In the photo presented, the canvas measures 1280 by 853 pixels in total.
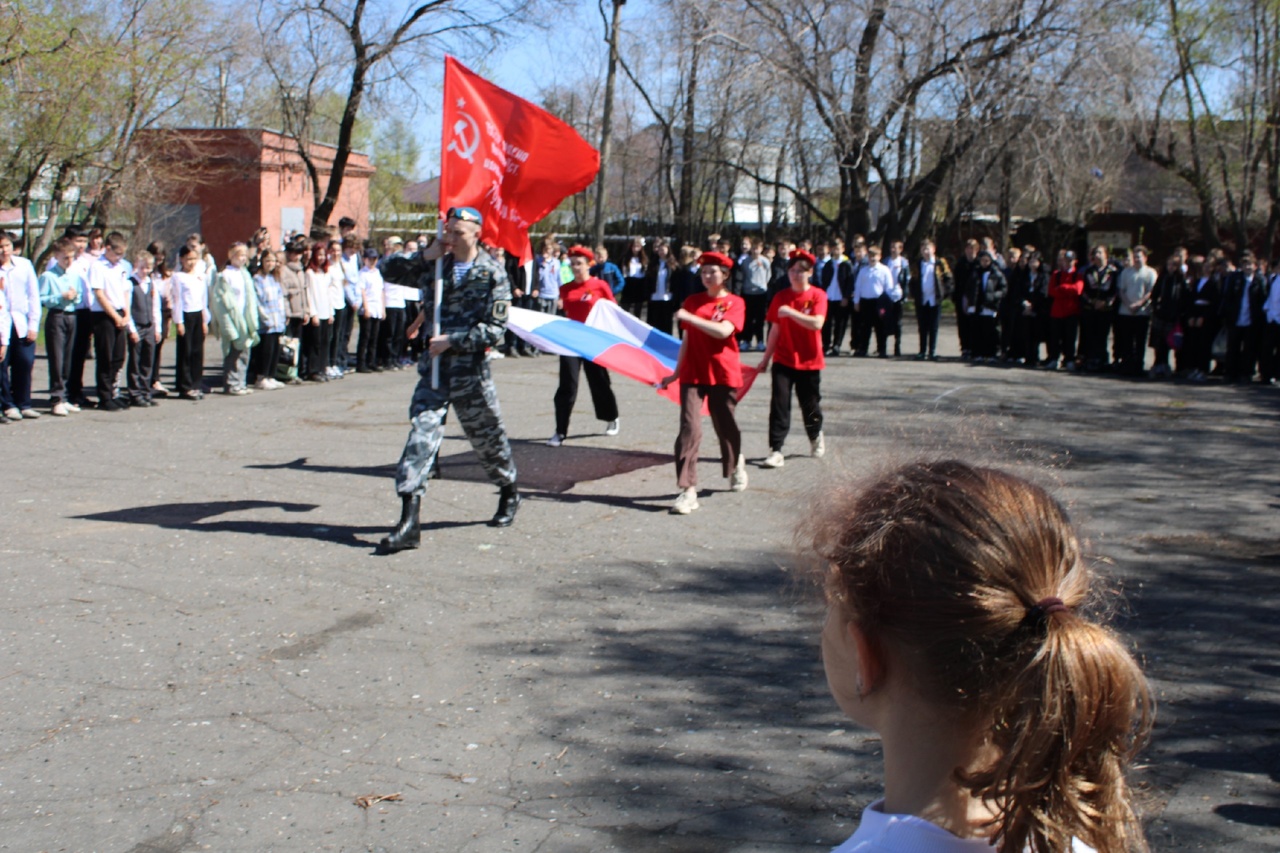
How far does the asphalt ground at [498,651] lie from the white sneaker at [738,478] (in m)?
0.16

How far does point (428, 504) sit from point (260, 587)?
2.34m

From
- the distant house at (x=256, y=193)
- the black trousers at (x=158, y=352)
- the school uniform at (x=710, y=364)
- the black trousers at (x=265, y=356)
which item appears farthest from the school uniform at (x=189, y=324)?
the distant house at (x=256, y=193)

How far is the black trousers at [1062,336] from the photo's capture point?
19.1 meters

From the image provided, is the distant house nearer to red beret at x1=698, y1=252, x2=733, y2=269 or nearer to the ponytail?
red beret at x1=698, y1=252, x2=733, y2=269

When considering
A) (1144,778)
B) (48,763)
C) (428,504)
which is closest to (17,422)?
(428,504)

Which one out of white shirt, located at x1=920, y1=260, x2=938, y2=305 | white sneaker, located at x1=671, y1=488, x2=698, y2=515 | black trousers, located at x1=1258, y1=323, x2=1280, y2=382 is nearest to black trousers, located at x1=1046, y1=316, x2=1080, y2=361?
white shirt, located at x1=920, y1=260, x2=938, y2=305

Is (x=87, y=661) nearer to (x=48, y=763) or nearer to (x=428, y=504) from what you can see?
(x=48, y=763)

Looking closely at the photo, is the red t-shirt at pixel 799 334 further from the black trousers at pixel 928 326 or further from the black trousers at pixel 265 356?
the black trousers at pixel 928 326

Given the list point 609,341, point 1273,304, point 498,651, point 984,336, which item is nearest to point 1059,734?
point 498,651

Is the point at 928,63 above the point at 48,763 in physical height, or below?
above

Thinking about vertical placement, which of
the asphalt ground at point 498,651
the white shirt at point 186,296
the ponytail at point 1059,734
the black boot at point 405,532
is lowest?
the asphalt ground at point 498,651

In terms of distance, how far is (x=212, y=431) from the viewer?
11.9 m

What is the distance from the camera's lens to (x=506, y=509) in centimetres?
833

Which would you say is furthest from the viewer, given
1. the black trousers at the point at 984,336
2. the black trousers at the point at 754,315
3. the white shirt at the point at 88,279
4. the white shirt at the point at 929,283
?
the black trousers at the point at 754,315
